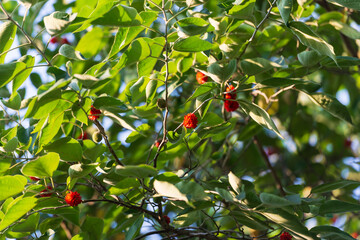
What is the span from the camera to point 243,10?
1.17 meters

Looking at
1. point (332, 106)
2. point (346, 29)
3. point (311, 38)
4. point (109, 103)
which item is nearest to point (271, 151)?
point (346, 29)

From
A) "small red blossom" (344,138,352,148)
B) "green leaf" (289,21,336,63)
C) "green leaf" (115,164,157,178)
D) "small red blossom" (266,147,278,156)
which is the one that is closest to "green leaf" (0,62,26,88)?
"green leaf" (115,164,157,178)

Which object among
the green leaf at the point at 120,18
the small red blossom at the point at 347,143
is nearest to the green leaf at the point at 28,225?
the green leaf at the point at 120,18

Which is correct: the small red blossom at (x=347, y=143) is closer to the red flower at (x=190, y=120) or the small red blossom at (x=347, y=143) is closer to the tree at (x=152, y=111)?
the tree at (x=152, y=111)

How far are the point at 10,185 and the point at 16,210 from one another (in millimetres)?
66

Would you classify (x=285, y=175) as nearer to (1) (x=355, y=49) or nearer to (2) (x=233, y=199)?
(1) (x=355, y=49)

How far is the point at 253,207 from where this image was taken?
1.16 m

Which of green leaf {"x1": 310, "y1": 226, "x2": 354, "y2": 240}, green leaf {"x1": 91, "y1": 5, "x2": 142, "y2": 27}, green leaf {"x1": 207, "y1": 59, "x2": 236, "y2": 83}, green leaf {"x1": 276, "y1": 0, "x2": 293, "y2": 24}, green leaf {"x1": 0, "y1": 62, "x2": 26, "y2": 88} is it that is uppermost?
green leaf {"x1": 276, "y1": 0, "x2": 293, "y2": 24}

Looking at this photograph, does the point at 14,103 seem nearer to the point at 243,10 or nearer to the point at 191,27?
the point at 191,27

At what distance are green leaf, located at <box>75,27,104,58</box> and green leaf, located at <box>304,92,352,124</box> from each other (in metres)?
0.93

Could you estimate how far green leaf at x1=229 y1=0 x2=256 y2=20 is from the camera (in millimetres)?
1158

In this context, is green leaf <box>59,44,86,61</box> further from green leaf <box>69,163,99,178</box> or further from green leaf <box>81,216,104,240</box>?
green leaf <box>81,216,104,240</box>

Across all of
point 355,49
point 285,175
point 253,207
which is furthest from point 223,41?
point 285,175

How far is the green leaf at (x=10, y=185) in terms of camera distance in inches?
45.1
